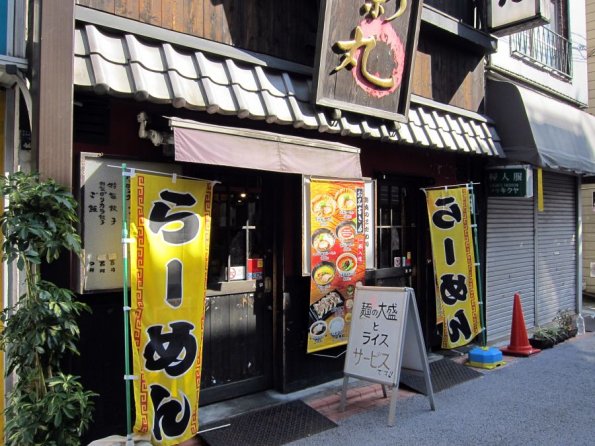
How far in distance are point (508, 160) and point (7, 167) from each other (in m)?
6.91

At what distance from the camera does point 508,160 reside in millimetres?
7824

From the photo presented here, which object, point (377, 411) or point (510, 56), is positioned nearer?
point (377, 411)

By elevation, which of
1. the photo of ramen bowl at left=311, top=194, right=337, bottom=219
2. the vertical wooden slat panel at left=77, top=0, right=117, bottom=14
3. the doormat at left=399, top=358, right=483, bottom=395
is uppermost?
the vertical wooden slat panel at left=77, top=0, right=117, bottom=14

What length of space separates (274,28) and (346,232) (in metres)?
2.33

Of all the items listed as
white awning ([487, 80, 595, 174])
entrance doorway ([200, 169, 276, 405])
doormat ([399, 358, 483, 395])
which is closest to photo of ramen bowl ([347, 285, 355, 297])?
entrance doorway ([200, 169, 276, 405])

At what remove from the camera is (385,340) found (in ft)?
16.4

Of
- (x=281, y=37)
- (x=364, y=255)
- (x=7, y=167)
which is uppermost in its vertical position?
(x=281, y=37)

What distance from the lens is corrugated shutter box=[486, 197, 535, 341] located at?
8188 mm

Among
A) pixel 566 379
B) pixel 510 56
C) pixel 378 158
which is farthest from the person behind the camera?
pixel 510 56

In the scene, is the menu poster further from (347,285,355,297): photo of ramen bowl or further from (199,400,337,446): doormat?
(199,400,337,446): doormat

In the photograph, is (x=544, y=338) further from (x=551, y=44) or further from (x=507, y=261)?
(x=551, y=44)

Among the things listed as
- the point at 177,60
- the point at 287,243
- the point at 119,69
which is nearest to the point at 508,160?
the point at 287,243

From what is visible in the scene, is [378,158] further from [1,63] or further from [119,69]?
[1,63]

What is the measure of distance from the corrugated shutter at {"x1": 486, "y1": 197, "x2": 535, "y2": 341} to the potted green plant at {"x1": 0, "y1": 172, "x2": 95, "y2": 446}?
671cm
